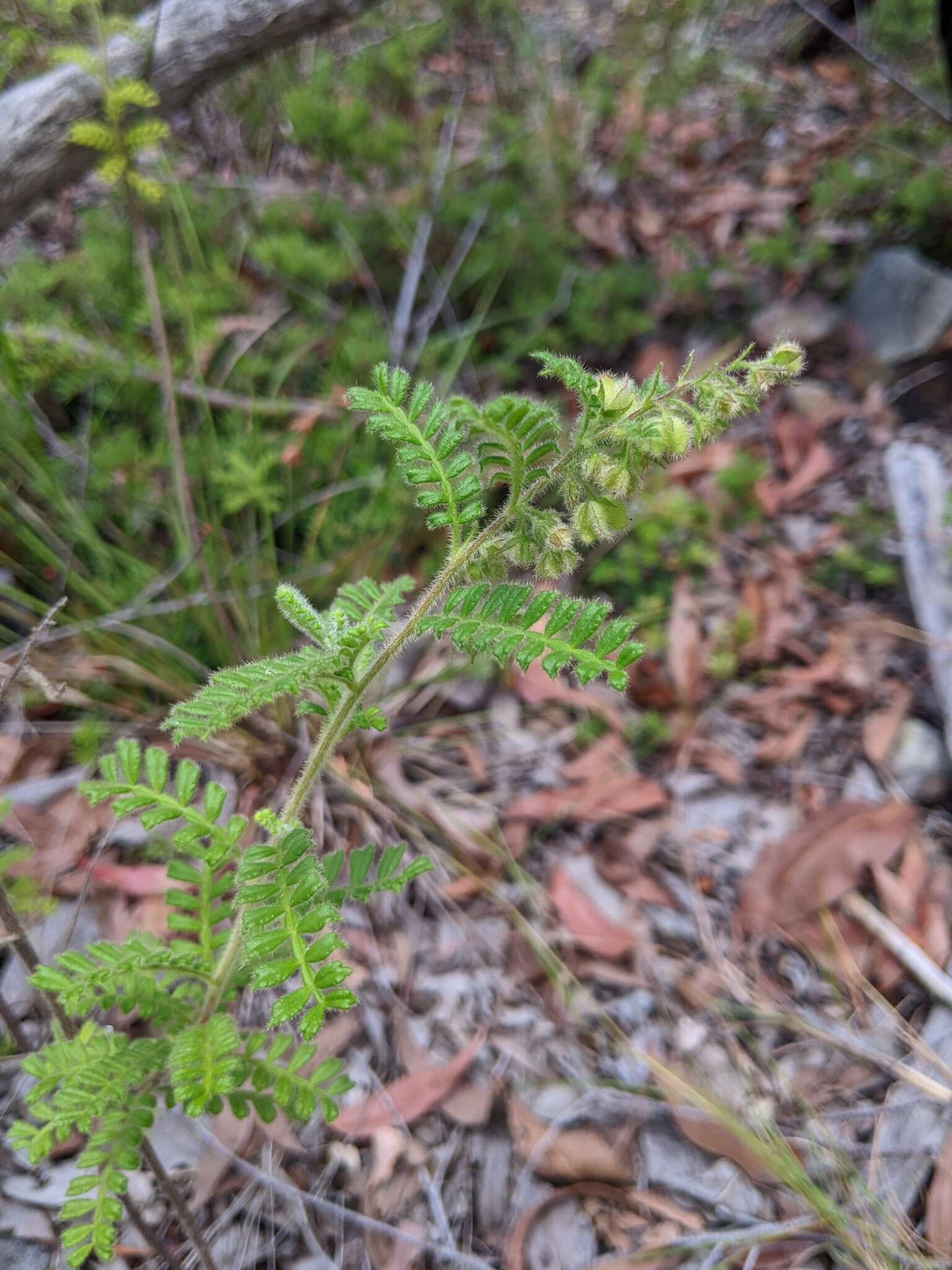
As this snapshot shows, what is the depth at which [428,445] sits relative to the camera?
121cm

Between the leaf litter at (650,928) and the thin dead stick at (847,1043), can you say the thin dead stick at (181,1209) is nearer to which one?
the leaf litter at (650,928)

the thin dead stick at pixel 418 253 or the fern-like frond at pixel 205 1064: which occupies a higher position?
the thin dead stick at pixel 418 253

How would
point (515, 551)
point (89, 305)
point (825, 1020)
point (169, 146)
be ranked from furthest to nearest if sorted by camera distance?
point (169, 146) → point (89, 305) → point (825, 1020) → point (515, 551)

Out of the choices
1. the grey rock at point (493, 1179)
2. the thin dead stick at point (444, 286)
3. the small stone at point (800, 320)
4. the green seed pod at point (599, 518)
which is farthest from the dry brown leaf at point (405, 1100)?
the small stone at point (800, 320)

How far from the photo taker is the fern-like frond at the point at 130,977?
1269mm

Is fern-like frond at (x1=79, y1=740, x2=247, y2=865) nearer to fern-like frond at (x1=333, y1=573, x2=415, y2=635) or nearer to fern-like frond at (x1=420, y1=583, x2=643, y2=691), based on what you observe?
fern-like frond at (x1=333, y1=573, x2=415, y2=635)

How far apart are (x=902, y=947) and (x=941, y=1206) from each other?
519mm

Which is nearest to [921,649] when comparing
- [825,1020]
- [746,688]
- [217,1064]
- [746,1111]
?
[746,688]

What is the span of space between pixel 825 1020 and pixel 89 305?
117 inches

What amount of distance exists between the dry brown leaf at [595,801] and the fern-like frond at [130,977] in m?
1.05

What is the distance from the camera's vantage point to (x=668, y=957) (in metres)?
2.10

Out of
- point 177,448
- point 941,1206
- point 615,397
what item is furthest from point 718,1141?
point 177,448

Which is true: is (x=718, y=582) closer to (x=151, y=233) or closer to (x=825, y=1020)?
(x=825, y=1020)

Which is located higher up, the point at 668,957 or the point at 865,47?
the point at 865,47
